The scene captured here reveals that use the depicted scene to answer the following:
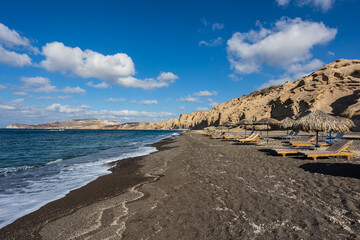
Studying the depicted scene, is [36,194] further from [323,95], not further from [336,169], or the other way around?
[323,95]

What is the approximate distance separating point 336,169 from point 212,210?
5339 millimetres

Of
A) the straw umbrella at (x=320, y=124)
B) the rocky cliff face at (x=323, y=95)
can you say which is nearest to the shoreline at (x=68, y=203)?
the straw umbrella at (x=320, y=124)

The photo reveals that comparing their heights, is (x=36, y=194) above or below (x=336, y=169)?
below

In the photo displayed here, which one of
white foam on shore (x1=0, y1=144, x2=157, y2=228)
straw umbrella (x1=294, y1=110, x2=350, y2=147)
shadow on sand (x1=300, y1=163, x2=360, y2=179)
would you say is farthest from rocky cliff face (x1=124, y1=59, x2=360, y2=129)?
white foam on shore (x1=0, y1=144, x2=157, y2=228)

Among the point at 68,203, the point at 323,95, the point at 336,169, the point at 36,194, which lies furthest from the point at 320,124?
the point at 323,95

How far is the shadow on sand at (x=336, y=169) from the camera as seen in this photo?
5.67 m

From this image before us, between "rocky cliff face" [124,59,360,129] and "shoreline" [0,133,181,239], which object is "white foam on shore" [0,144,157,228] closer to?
"shoreline" [0,133,181,239]

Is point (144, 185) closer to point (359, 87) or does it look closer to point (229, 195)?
point (229, 195)

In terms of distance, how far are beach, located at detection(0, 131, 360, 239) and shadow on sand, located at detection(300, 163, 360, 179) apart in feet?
0.09

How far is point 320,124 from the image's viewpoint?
9.83 metres

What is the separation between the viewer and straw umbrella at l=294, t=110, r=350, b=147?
9.64m

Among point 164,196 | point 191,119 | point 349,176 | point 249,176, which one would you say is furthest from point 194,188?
point 191,119

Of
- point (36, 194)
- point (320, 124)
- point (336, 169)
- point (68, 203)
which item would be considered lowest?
point (36, 194)

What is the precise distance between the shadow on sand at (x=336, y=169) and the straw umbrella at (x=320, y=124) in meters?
3.36
